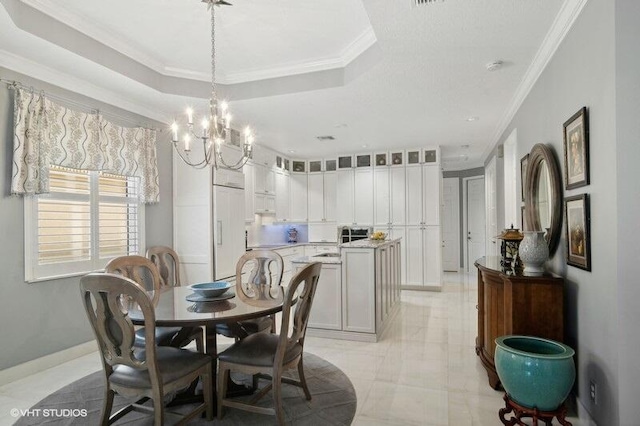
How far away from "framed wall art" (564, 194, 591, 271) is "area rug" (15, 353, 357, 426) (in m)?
1.76

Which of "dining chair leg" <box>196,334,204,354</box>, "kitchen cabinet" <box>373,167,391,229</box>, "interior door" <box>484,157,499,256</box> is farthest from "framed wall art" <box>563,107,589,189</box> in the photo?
"kitchen cabinet" <box>373,167,391,229</box>

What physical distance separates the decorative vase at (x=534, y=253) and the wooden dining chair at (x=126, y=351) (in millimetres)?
2352

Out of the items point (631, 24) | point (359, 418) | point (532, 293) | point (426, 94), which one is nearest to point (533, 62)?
point (426, 94)

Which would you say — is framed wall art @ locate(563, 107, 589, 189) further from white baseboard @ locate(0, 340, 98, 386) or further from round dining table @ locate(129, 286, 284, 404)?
white baseboard @ locate(0, 340, 98, 386)

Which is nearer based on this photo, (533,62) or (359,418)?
(359,418)

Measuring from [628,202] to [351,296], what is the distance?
2.72 meters

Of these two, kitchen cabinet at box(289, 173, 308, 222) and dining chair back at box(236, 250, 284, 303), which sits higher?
kitchen cabinet at box(289, 173, 308, 222)

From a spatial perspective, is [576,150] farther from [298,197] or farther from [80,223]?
[298,197]

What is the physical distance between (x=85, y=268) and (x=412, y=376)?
3286 mm

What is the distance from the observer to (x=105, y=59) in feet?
10.6

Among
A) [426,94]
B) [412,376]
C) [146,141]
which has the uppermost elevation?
[426,94]

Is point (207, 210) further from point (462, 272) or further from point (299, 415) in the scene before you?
point (462, 272)

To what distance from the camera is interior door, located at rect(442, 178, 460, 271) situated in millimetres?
9047

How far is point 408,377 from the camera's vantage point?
3.00 metres
